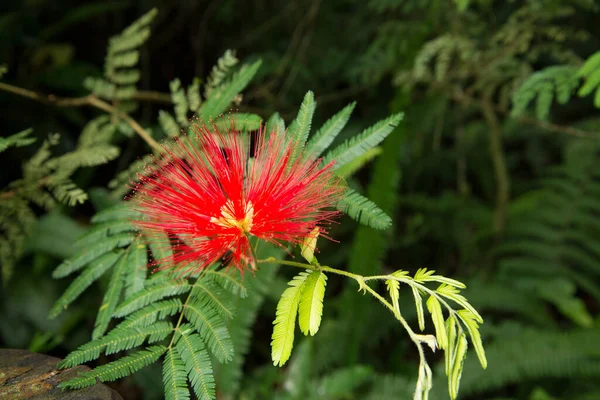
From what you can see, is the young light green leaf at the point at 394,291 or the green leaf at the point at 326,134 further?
the green leaf at the point at 326,134

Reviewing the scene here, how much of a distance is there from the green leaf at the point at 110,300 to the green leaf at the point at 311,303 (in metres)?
0.63

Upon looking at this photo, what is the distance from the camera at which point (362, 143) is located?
1438 mm

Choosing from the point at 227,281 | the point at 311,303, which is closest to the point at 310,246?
the point at 311,303

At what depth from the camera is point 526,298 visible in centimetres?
354

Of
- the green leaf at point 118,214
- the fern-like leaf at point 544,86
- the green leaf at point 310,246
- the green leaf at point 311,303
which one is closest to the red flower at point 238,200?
the green leaf at point 310,246

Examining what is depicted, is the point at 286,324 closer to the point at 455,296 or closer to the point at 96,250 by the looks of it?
the point at 455,296

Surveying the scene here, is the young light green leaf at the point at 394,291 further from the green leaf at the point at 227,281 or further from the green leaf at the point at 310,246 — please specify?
the green leaf at the point at 227,281

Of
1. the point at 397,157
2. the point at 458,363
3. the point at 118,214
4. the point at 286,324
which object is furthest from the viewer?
the point at 397,157

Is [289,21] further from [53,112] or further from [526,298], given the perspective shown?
[526,298]

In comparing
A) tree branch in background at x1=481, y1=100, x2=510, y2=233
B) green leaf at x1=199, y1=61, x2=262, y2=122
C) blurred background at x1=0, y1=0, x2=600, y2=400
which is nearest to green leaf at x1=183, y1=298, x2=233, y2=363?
green leaf at x1=199, y1=61, x2=262, y2=122

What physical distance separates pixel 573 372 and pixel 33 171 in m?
3.15

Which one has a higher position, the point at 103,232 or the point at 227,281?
the point at 103,232

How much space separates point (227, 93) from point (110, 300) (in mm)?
730

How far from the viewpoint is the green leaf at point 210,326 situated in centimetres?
119
